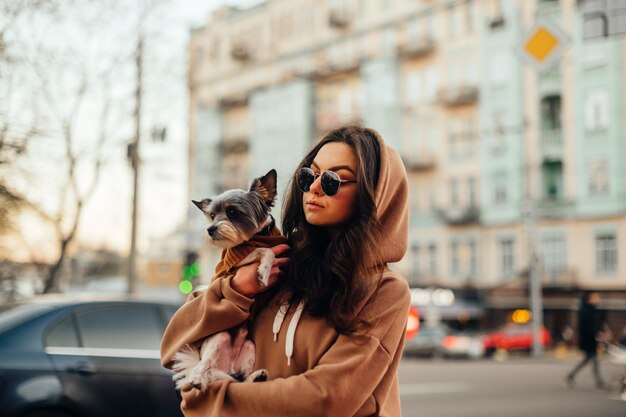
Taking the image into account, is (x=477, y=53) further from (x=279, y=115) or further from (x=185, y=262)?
(x=185, y=262)

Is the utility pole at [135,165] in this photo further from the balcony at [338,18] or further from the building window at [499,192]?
the balcony at [338,18]

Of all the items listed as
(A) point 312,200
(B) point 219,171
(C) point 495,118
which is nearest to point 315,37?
(B) point 219,171

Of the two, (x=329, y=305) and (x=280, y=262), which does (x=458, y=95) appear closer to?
(x=280, y=262)

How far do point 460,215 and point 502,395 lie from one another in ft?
117

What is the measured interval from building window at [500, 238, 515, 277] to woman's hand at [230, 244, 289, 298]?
1865 inches

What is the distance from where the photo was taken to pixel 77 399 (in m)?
7.04

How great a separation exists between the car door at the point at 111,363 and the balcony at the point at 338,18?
173 ft

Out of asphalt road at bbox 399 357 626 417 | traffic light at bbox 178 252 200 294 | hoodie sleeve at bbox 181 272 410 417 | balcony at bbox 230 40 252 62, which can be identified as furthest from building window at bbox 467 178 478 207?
hoodie sleeve at bbox 181 272 410 417

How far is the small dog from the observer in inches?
97.9

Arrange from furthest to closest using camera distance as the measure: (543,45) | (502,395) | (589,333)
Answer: (589,333) < (502,395) < (543,45)

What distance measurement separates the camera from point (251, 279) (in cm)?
254

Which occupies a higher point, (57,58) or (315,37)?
(315,37)

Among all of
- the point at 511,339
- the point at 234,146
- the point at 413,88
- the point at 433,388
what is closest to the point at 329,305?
the point at 433,388

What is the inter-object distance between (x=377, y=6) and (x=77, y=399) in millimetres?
52902
